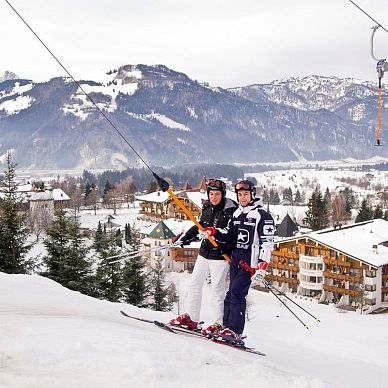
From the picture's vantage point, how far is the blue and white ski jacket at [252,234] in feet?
21.0

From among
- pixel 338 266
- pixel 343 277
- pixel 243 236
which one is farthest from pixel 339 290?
pixel 243 236

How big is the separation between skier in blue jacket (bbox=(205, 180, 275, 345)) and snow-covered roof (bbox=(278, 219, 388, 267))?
109 ft

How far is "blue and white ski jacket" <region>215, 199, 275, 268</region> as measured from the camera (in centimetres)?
641

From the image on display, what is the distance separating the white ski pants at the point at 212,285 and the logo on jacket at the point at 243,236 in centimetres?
44

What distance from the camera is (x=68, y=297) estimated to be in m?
7.78

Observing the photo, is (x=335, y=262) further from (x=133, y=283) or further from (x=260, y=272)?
(x=260, y=272)

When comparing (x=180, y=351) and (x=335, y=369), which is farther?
(x=335, y=369)

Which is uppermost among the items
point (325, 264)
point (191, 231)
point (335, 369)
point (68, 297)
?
point (191, 231)

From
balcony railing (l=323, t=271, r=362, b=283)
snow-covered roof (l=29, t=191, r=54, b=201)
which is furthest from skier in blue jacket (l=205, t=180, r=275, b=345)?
snow-covered roof (l=29, t=191, r=54, b=201)

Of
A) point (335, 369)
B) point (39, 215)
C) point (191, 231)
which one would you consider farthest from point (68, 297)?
point (39, 215)

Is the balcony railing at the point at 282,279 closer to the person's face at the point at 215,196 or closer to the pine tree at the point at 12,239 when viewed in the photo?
the pine tree at the point at 12,239

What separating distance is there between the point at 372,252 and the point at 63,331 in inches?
1491

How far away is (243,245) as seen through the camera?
6523 mm

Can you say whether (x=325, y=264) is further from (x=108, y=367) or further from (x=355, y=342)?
(x=108, y=367)
